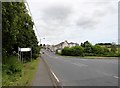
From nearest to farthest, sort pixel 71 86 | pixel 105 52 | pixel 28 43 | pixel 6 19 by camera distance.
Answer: pixel 71 86, pixel 6 19, pixel 28 43, pixel 105 52

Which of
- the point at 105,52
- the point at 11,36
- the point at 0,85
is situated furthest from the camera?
the point at 105,52

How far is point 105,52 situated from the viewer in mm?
97500

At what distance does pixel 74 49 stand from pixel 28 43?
186 feet

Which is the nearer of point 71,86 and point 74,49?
point 71,86

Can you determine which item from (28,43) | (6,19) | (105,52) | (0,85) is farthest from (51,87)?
(105,52)

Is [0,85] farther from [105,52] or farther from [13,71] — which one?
[105,52]

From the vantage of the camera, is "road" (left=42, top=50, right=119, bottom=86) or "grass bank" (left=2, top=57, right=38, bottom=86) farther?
"road" (left=42, top=50, right=119, bottom=86)

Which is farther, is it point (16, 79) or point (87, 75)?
point (87, 75)

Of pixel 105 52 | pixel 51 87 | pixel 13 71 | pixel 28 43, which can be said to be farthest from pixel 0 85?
pixel 105 52

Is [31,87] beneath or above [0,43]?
beneath

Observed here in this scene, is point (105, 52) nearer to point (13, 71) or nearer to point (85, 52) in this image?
point (85, 52)

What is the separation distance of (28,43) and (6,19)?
88.1ft

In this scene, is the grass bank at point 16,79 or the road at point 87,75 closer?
the grass bank at point 16,79

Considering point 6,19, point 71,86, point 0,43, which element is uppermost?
point 6,19
